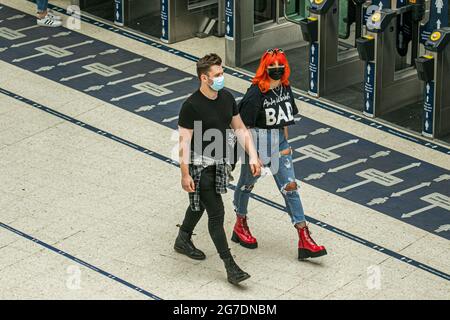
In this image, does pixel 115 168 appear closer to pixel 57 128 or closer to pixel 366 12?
pixel 57 128

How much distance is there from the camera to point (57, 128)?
46.3 ft

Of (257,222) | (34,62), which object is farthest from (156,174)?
(34,62)

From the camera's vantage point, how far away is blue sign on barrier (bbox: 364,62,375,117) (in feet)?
46.9

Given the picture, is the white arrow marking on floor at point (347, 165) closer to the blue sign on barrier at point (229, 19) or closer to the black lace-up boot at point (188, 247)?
the black lace-up boot at point (188, 247)

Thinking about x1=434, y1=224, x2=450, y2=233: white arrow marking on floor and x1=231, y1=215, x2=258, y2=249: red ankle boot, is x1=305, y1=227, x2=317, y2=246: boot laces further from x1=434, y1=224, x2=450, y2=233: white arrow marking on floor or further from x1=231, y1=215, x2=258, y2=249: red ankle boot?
x1=434, y1=224, x2=450, y2=233: white arrow marking on floor

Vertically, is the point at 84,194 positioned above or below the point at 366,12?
below

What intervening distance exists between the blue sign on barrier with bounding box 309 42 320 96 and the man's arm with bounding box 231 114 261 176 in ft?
13.4

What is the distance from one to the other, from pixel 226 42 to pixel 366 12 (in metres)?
2.03

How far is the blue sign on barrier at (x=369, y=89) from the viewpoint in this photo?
46.9 ft

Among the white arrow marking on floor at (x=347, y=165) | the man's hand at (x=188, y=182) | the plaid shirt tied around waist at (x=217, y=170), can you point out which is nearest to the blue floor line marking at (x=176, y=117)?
the white arrow marking on floor at (x=347, y=165)

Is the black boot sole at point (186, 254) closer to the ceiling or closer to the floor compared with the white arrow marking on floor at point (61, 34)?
closer to the floor

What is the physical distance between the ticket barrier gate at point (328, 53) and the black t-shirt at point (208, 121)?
158 inches

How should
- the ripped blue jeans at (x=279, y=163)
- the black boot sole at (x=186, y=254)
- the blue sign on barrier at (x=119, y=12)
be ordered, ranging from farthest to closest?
the blue sign on barrier at (x=119, y=12) → the black boot sole at (x=186, y=254) → the ripped blue jeans at (x=279, y=163)

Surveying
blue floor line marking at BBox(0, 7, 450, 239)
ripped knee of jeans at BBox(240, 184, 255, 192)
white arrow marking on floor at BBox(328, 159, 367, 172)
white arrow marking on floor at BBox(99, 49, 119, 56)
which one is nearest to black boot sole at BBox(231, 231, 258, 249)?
ripped knee of jeans at BBox(240, 184, 255, 192)
